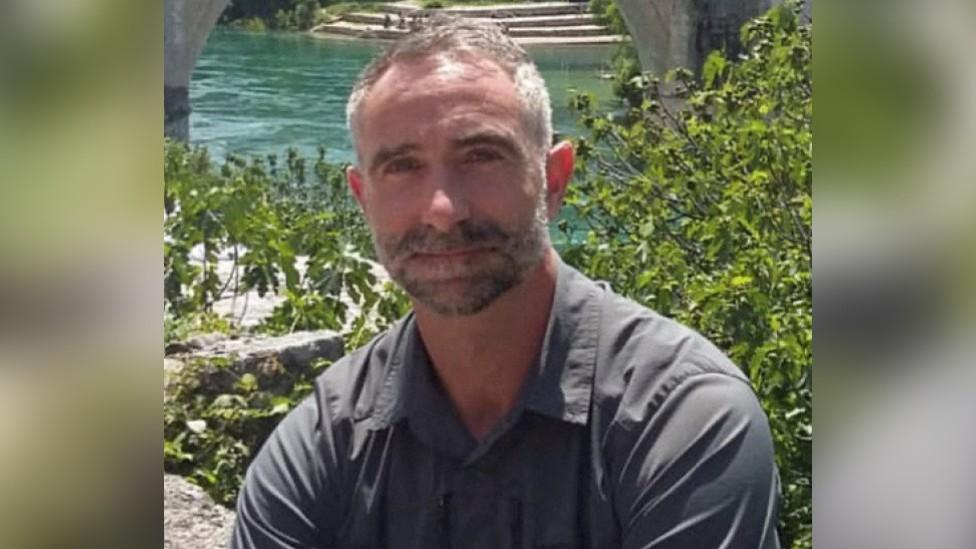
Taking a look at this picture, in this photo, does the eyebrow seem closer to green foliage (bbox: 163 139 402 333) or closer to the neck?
the neck

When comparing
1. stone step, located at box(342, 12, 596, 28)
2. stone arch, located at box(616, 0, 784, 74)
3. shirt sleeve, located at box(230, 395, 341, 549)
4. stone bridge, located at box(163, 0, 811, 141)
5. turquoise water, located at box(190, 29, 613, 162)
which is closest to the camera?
shirt sleeve, located at box(230, 395, 341, 549)

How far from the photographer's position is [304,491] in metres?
1.20

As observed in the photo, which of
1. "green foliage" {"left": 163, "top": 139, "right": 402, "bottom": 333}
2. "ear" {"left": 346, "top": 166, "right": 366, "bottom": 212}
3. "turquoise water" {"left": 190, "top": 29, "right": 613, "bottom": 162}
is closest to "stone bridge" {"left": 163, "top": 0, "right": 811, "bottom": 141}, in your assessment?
"turquoise water" {"left": 190, "top": 29, "right": 613, "bottom": 162}

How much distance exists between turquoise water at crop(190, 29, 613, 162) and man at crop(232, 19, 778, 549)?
9.07m

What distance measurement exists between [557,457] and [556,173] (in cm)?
30

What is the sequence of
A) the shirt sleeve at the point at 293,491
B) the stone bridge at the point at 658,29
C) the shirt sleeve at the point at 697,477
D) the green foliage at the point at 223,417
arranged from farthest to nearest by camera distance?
the stone bridge at the point at 658,29, the green foliage at the point at 223,417, the shirt sleeve at the point at 293,491, the shirt sleeve at the point at 697,477

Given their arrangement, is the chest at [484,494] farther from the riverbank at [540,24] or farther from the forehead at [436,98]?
the riverbank at [540,24]

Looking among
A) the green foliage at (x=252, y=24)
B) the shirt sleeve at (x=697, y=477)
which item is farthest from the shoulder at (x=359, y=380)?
the green foliage at (x=252, y=24)

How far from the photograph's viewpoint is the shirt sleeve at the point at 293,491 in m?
1.20

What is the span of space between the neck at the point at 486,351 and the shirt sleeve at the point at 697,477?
0.46 feet

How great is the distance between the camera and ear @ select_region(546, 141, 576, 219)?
1.28 m

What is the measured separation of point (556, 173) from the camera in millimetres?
1311
